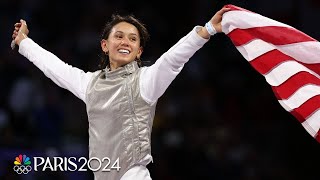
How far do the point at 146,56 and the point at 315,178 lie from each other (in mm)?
1622

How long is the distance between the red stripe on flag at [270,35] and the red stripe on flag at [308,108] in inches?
11.4

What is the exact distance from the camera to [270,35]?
10.4 feet

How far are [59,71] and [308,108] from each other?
122 centimetres

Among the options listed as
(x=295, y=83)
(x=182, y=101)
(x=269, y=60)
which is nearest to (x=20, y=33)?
(x=269, y=60)

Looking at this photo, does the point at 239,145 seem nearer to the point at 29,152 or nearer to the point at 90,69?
the point at 90,69

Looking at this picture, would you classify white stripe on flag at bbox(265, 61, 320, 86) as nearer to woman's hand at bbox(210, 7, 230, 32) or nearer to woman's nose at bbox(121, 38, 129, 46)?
woman's hand at bbox(210, 7, 230, 32)

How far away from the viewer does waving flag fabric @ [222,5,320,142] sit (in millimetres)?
3172

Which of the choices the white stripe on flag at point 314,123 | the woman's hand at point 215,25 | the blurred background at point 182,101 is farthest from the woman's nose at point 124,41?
the blurred background at point 182,101

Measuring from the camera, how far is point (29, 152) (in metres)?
4.29

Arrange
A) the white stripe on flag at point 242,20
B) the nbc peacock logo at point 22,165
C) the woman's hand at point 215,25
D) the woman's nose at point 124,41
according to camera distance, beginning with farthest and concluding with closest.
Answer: the nbc peacock logo at point 22,165 → the woman's nose at point 124,41 → the white stripe on flag at point 242,20 → the woman's hand at point 215,25

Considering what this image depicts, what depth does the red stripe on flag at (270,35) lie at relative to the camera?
317cm

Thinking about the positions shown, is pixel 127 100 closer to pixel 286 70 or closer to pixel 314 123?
pixel 286 70

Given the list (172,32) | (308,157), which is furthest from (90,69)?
(308,157)

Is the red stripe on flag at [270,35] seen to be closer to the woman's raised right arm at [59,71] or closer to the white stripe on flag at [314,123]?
the white stripe on flag at [314,123]
